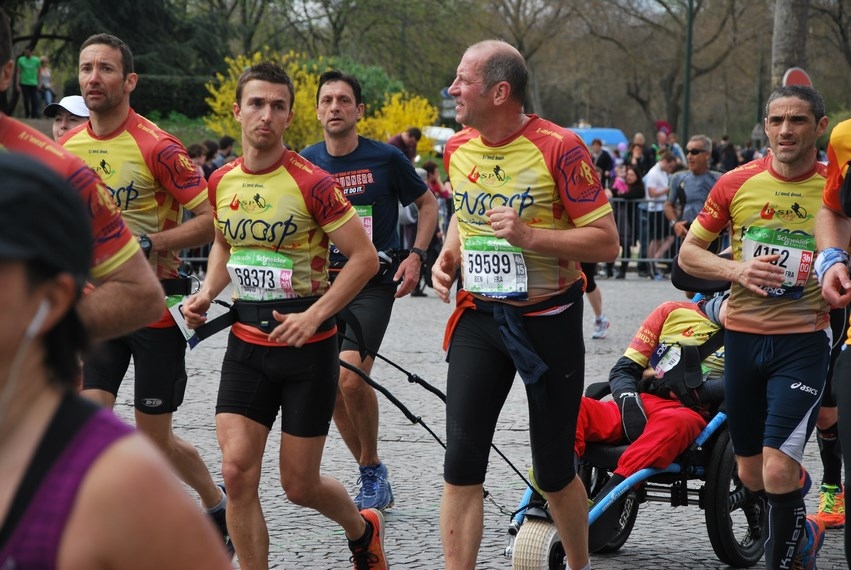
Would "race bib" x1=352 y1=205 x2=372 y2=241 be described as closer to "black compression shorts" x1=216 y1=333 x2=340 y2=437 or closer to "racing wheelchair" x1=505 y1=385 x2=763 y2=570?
"racing wheelchair" x1=505 y1=385 x2=763 y2=570

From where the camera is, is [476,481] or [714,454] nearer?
[476,481]

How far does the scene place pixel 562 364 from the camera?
15.6 feet

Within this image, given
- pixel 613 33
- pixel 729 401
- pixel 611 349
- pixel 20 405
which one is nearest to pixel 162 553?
pixel 20 405

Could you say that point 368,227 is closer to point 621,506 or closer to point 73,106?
point 73,106

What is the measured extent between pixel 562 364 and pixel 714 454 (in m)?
1.28

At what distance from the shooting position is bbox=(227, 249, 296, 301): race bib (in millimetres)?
4914

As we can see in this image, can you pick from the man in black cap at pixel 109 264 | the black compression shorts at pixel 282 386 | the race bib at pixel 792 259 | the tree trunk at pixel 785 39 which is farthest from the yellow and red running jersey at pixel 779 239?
the tree trunk at pixel 785 39

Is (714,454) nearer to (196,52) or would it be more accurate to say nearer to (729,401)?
(729,401)

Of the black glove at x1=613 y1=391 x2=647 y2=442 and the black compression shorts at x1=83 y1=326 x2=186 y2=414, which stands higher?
the black compression shorts at x1=83 y1=326 x2=186 y2=414

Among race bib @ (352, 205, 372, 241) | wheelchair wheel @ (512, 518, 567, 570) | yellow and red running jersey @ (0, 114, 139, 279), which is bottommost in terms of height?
wheelchair wheel @ (512, 518, 567, 570)

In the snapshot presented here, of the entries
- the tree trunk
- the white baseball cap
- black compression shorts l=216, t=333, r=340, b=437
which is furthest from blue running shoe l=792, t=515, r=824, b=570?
the tree trunk

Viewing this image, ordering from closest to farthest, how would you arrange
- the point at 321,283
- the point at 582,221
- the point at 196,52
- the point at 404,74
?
1. the point at 582,221
2. the point at 321,283
3. the point at 196,52
4. the point at 404,74

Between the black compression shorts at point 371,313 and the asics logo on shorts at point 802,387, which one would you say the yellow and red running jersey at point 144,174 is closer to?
the black compression shorts at point 371,313

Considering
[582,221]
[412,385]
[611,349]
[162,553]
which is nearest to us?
[162,553]
